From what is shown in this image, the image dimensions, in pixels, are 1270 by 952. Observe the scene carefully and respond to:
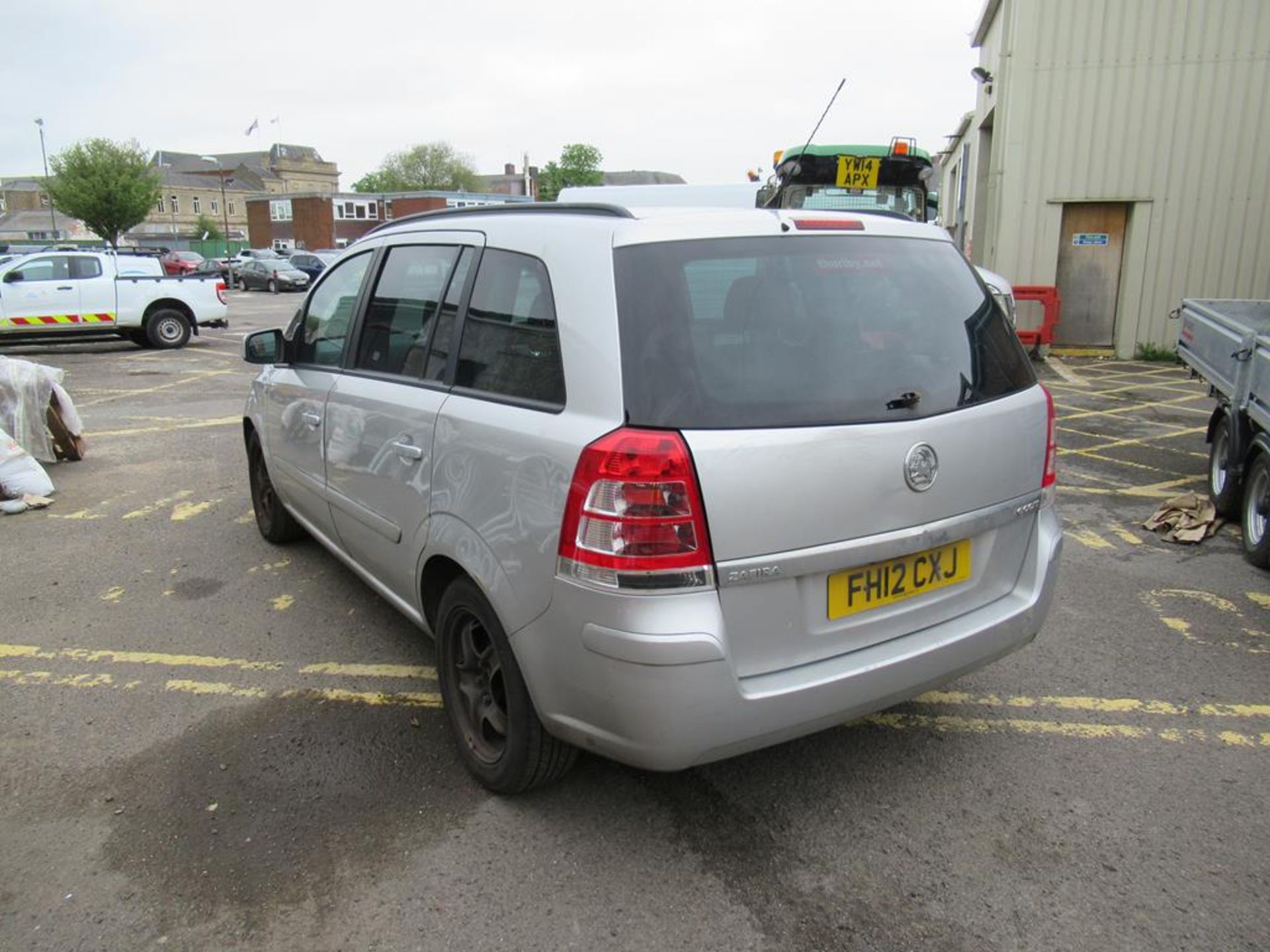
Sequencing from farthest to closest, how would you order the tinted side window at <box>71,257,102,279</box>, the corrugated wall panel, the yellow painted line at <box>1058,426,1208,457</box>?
1. the tinted side window at <box>71,257,102,279</box>
2. the corrugated wall panel
3. the yellow painted line at <box>1058,426,1208,457</box>

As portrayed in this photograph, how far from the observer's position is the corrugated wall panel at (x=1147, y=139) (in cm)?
1321

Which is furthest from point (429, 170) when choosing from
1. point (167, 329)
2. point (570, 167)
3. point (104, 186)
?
point (167, 329)

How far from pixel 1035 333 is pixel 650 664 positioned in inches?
523

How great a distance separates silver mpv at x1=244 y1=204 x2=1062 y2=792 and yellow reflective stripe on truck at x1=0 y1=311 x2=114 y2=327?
1555 centimetres

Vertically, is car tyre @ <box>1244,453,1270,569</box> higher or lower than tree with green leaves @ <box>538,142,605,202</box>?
lower

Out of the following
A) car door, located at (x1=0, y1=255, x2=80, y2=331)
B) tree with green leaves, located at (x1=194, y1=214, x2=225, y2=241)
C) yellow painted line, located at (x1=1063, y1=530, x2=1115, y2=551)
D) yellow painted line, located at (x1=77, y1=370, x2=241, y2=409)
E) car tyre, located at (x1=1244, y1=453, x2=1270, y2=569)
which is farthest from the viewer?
tree with green leaves, located at (x1=194, y1=214, x2=225, y2=241)

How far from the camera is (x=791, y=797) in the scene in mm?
2881

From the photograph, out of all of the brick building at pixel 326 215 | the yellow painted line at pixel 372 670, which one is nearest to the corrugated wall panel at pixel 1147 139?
the yellow painted line at pixel 372 670

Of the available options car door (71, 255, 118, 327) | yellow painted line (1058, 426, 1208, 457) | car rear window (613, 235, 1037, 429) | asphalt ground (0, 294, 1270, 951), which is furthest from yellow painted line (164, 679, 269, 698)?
car door (71, 255, 118, 327)

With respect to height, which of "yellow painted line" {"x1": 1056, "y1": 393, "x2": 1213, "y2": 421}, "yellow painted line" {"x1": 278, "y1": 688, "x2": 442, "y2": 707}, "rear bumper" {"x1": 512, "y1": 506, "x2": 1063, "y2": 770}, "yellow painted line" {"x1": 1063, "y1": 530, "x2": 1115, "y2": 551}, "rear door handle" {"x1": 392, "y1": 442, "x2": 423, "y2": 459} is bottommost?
"yellow painted line" {"x1": 278, "y1": 688, "x2": 442, "y2": 707}

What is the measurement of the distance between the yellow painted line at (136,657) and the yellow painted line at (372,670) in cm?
16

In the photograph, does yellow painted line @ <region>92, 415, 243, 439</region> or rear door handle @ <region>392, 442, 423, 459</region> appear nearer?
rear door handle @ <region>392, 442, 423, 459</region>

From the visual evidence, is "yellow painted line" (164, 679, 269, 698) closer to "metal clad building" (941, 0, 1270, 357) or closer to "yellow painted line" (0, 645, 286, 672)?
"yellow painted line" (0, 645, 286, 672)

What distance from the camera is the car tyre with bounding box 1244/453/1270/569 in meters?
4.98
